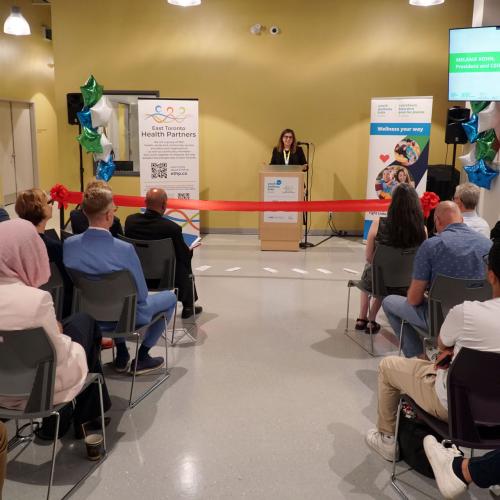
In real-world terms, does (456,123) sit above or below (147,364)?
above

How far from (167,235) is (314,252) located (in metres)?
3.68

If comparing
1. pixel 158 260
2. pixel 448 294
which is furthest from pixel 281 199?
pixel 448 294

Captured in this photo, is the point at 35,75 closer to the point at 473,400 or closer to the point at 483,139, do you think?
the point at 483,139

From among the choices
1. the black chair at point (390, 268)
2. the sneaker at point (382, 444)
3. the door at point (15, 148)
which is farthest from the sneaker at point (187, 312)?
the door at point (15, 148)

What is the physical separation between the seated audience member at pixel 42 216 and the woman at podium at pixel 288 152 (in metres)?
5.08

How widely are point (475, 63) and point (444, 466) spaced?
493 cm

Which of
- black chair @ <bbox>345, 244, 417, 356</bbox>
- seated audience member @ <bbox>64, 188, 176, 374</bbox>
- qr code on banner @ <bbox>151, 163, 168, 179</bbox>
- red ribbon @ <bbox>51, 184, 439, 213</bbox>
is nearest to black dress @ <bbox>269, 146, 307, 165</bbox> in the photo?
red ribbon @ <bbox>51, 184, 439, 213</bbox>

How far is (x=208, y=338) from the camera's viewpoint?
4.45 metres

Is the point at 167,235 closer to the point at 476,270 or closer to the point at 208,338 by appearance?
the point at 208,338

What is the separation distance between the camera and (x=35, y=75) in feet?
41.8

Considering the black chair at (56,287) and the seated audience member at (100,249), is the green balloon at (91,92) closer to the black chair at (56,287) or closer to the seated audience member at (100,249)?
the seated audience member at (100,249)

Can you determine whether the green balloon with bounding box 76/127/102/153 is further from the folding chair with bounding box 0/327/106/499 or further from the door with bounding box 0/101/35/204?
the folding chair with bounding box 0/327/106/499

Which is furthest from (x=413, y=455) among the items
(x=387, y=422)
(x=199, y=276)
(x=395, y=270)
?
(x=199, y=276)

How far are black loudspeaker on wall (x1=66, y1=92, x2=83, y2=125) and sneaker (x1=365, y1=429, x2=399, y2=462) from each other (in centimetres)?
663
